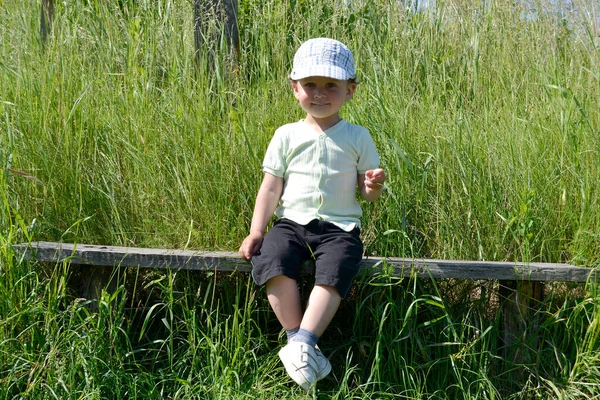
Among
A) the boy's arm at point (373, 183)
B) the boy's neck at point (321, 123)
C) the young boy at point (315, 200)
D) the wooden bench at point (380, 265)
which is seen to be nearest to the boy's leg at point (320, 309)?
the young boy at point (315, 200)

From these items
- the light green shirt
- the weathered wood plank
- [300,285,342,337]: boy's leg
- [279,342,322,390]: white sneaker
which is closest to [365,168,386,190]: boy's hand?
the light green shirt

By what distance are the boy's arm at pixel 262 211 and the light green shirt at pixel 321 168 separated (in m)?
0.03

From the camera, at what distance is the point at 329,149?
275 cm

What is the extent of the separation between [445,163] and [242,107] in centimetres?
97

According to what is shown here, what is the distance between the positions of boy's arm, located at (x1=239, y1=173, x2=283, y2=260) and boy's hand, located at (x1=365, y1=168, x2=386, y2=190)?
1.27ft

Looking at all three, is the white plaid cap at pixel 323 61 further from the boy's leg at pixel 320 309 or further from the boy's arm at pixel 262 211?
the boy's leg at pixel 320 309

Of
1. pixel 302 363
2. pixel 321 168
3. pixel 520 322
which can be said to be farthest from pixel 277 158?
pixel 520 322

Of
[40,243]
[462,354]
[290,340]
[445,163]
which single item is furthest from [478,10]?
[40,243]

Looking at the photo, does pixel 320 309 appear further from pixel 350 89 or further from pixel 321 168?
pixel 350 89

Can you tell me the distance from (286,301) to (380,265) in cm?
40

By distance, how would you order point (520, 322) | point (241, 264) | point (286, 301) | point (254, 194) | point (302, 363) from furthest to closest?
point (254, 194)
point (520, 322)
point (241, 264)
point (286, 301)
point (302, 363)

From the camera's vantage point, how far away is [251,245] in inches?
105

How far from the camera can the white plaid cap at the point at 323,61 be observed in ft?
8.68

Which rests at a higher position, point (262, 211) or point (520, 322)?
point (262, 211)
